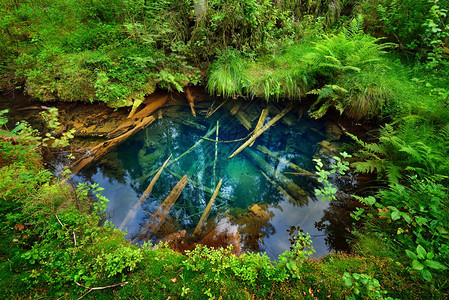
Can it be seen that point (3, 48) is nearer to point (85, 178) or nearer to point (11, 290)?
point (85, 178)

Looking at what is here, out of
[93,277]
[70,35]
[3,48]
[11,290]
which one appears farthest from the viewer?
[70,35]

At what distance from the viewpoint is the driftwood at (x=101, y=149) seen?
4.15 meters

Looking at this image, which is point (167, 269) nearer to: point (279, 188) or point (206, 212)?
point (206, 212)

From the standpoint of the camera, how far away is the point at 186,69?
20.2 feet

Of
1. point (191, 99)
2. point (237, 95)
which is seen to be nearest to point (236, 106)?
point (237, 95)

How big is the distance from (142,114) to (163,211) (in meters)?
3.33

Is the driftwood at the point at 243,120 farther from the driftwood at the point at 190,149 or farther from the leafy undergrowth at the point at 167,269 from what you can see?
the leafy undergrowth at the point at 167,269

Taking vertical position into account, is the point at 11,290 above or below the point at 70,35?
below

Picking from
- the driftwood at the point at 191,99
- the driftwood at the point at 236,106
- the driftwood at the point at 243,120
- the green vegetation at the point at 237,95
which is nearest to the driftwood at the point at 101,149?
the green vegetation at the point at 237,95

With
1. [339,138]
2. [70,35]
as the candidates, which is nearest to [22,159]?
[70,35]

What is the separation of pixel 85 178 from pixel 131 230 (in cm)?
174

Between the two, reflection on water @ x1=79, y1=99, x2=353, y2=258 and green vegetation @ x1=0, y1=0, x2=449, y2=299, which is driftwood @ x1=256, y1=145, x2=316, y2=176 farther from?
green vegetation @ x1=0, y1=0, x2=449, y2=299

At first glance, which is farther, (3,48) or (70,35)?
(70,35)

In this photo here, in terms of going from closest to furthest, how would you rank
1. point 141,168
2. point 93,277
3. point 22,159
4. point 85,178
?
point 93,277 < point 22,159 < point 85,178 < point 141,168
